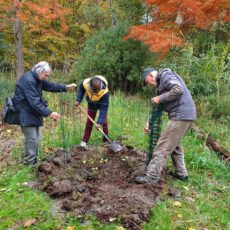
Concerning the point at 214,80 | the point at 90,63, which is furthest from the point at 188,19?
the point at 90,63

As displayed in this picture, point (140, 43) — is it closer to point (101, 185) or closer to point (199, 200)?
point (101, 185)

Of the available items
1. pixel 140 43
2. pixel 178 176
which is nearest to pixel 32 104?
pixel 178 176

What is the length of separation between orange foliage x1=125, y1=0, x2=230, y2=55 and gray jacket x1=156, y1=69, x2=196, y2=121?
3.70 metres

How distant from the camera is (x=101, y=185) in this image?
4.07 metres

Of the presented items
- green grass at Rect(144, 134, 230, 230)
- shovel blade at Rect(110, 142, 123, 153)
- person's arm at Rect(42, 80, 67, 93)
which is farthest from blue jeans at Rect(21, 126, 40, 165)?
green grass at Rect(144, 134, 230, 230)

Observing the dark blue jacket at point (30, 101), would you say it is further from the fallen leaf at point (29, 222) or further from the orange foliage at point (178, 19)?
the orange foliage at point (178, 19)

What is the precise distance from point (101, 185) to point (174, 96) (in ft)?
4.76

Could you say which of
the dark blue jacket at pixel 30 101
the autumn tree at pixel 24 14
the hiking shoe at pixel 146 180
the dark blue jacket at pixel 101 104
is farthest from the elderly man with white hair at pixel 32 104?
the autumn tree at pixel 24 14

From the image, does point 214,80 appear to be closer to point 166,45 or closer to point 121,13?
point 166,45

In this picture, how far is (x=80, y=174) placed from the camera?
171 inches

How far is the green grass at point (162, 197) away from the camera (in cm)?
338

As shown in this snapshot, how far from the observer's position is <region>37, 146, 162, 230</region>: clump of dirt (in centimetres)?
345

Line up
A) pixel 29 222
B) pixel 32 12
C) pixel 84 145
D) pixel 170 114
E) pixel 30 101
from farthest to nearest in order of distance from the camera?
1. pixel 32 12
2. pixel 84 145
3. pixel 30 101
4. pixel 170 114
5. pixel 29 222

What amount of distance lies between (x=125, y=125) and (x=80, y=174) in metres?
2.34
